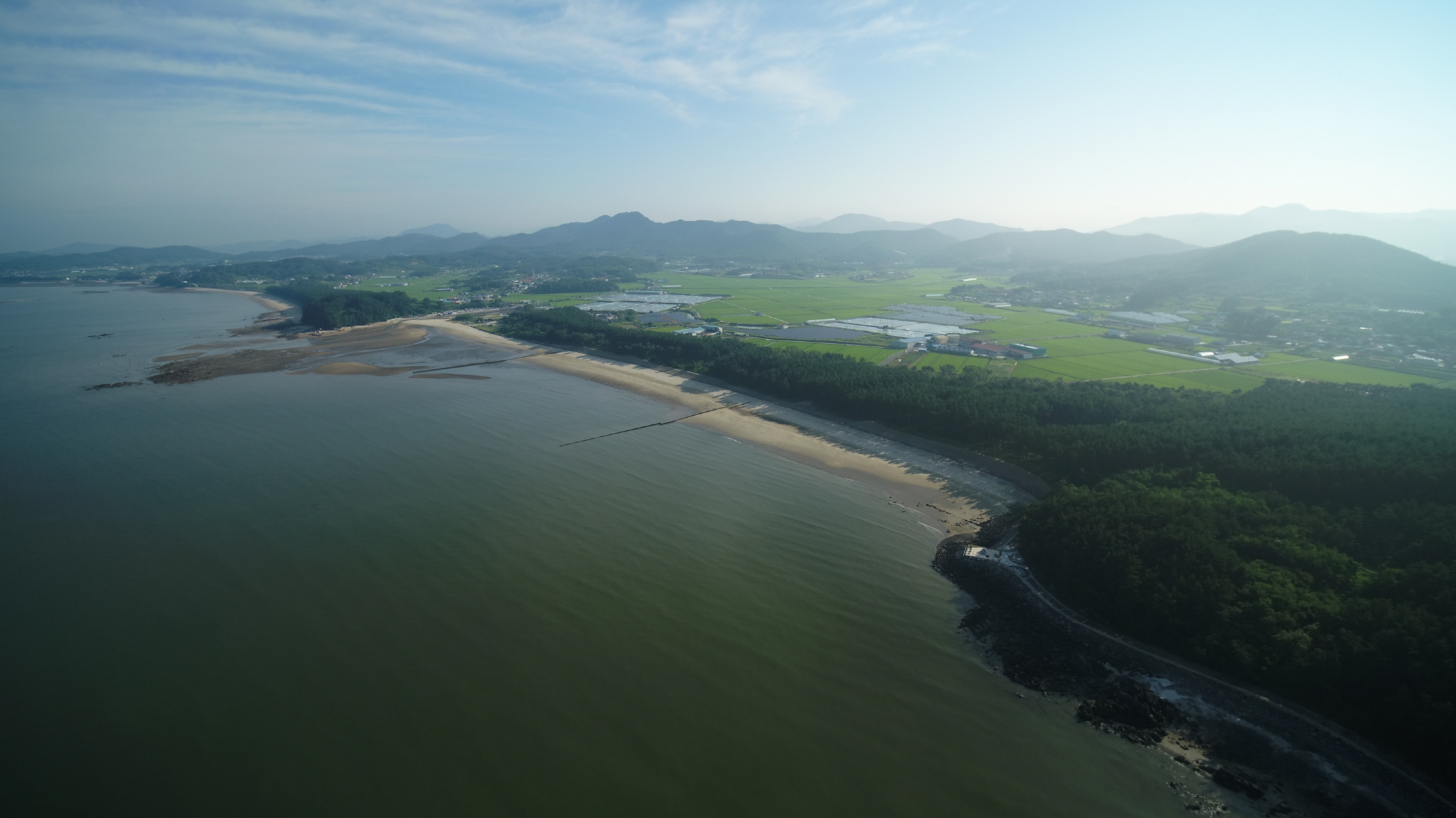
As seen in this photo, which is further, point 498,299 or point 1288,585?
point 498,299

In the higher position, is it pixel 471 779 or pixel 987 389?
pixel 987 389

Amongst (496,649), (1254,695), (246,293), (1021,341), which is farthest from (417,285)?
(1254,695)

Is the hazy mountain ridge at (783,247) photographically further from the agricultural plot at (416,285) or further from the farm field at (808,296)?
the agricultural plot at (416,285)

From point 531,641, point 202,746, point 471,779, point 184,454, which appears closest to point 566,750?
point 471,779

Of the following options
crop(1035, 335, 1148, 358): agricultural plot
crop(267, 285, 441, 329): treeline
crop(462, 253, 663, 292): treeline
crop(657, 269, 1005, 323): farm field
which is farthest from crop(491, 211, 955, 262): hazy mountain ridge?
crop(1035, 335, 1148, 358): agricultural plot

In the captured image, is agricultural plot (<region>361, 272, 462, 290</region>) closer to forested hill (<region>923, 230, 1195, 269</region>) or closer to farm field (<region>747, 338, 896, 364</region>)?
farm field (<region>747, 338, 896, 364</region>)

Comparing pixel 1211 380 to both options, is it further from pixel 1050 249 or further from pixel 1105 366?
pixel 1050 249

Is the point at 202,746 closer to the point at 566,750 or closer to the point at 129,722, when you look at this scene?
the point at 129,722
